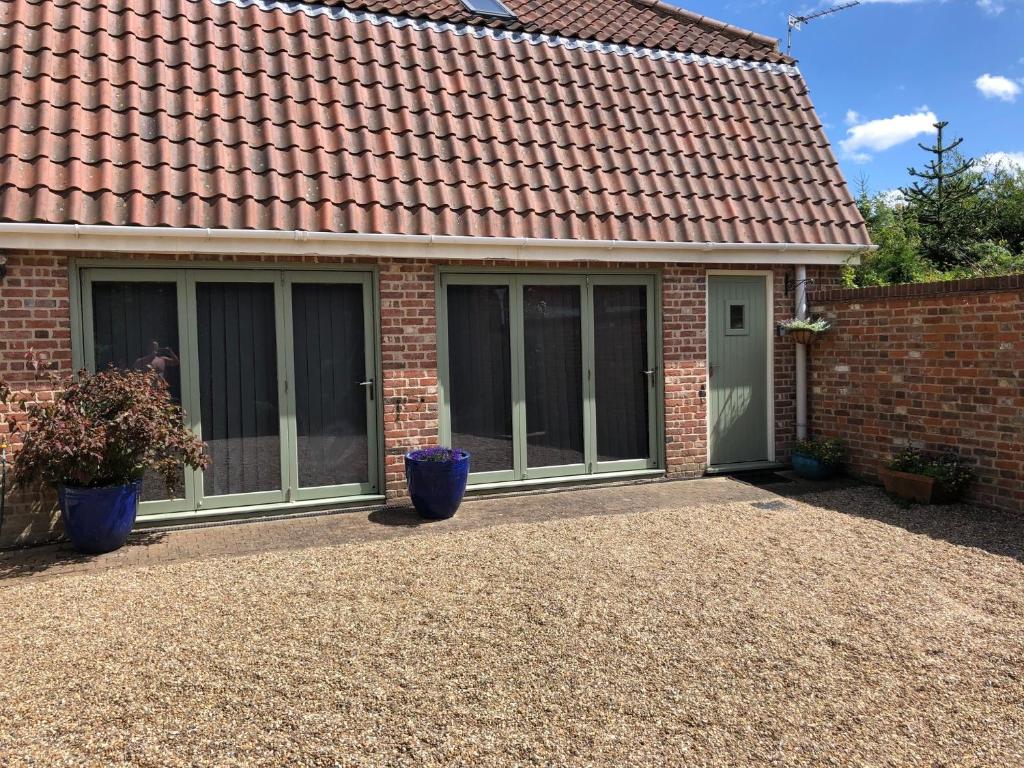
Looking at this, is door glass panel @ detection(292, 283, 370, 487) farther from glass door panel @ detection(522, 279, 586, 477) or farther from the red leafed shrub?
glass door panel @ detection(522, 279, 586, 477)

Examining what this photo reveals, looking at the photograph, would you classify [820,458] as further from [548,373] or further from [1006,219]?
[1006,219]

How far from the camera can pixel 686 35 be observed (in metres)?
10.2

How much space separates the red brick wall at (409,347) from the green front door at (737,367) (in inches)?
6.9

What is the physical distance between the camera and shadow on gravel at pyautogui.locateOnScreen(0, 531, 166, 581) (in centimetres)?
539

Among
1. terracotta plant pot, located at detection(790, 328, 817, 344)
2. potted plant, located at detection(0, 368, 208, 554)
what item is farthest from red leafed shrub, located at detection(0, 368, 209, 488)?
terracotta plant pot, located at detection(790, 328, 817, 344)

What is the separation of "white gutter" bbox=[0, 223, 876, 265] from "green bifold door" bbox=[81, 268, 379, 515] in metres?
0.37

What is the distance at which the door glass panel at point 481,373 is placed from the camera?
7.38 m

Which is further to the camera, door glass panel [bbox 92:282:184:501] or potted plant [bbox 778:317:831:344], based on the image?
potted plant [bbox 778:317:831:344]

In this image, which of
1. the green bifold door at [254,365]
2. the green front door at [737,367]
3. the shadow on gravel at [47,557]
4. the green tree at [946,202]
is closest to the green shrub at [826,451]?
the green front door at [737,367]

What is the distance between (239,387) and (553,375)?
3.07m

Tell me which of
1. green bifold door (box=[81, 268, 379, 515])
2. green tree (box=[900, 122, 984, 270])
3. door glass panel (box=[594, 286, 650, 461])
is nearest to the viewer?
green bifold door (box=[81, 268, 379, 515])

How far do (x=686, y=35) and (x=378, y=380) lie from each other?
266 inches

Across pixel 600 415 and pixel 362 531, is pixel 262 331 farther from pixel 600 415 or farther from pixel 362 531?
pixel 600 415

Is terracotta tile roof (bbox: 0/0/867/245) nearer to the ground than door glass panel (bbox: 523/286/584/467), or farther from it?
farther from it
